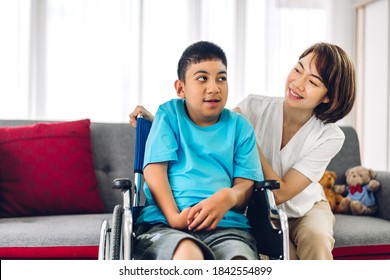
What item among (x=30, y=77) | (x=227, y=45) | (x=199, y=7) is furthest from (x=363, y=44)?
(x=30, y=77)

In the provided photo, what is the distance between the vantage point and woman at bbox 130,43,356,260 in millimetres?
1501

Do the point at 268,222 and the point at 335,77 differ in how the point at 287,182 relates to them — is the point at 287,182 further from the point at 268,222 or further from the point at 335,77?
the point at 335,77

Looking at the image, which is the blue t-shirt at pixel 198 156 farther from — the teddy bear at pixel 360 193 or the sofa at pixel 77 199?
the teddy bear at pixel 360 193

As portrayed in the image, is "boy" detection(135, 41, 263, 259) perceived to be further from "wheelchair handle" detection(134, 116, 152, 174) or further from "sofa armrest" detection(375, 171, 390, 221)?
"sofa armrest" detection(375, 171, 390, 221)

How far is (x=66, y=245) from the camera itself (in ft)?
5.24

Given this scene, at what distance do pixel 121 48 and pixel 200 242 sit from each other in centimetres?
268

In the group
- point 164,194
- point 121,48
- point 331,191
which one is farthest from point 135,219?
point 121,48

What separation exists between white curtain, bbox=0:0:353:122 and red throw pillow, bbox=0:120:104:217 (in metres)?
1.58

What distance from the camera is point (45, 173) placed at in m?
1.90

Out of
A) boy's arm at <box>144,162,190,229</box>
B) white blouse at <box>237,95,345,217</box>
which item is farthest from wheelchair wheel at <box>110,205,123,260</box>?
white blouse at <box>237,95,345,217</box>

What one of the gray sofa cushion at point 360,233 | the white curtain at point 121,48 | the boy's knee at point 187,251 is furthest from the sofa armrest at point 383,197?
the white curtain at point 121,48

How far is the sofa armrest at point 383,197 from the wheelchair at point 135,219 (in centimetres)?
81

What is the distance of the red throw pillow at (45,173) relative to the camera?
1868 millimetres
